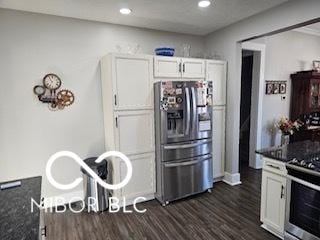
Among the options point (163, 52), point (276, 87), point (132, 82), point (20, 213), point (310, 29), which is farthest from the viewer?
point (310, 29)

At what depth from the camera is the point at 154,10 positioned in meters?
2.82

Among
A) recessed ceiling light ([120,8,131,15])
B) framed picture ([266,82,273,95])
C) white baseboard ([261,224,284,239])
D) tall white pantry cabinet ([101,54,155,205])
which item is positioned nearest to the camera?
white baseboard ([261,224,284,239])

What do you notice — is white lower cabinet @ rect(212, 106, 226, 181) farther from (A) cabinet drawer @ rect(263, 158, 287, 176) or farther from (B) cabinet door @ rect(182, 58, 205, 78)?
(A) cabinet drawer @ rect(263, 158, 287, 176)

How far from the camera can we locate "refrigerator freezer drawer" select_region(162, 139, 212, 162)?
120 inches

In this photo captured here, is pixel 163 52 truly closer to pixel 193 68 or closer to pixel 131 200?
pixel 193 68

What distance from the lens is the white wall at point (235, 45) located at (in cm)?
280

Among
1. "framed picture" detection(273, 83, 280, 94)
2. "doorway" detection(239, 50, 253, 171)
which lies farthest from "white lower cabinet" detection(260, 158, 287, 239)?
"framed picture" detection(273, 83, 280, 94)

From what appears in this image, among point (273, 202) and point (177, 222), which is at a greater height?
point (273, 202)

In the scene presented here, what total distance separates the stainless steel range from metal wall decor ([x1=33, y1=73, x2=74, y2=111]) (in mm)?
2787

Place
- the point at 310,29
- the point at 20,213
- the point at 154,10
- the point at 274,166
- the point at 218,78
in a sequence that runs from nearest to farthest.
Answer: the point at 20,213, the point at 274,166, the point at 154,10, the point at 218,78, the point at 310,29

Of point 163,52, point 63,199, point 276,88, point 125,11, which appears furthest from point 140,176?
point 276,88

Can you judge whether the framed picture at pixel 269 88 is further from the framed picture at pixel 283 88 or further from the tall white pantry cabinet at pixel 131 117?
the tall white pantry cabinet at pixel 131 117

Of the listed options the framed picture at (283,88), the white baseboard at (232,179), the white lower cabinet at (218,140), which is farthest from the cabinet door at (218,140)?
the framed picture at (283,88)

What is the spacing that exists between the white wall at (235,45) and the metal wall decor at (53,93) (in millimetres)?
2491
